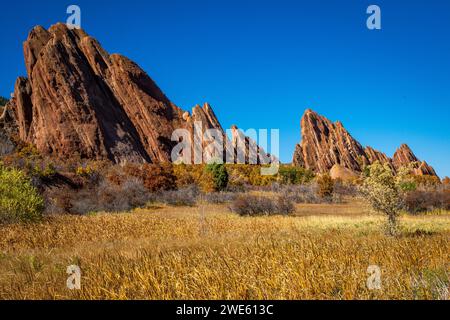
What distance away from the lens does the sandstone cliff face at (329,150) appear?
134000 mm

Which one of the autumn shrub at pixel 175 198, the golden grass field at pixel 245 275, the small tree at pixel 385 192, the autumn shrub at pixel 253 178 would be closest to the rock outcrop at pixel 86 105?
the autumn shrub at pixel 253 178

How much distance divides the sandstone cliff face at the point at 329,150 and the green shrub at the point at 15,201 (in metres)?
117

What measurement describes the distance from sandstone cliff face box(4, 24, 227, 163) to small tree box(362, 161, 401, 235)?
6208 centimetres

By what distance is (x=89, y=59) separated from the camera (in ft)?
308

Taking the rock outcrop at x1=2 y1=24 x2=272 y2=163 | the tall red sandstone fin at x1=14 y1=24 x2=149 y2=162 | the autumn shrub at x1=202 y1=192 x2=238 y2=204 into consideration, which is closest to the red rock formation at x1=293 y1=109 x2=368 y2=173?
the rock outcrop at x1=2 y1=24 x2=272 y2=163

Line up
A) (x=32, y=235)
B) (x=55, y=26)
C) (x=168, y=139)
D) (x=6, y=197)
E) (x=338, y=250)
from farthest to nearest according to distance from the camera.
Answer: (x=168, y=139), (x=55, y=26), (x=6, y=197), (x=32, y=235), (x=338, y=250)

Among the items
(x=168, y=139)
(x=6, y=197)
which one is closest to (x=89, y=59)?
(x=168, y=139)

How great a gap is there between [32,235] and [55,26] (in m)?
87.0

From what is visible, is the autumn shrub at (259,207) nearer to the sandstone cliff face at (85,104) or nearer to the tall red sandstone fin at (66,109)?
the tall red sandstone fin at (66,109)

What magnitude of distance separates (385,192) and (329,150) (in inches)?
4869
